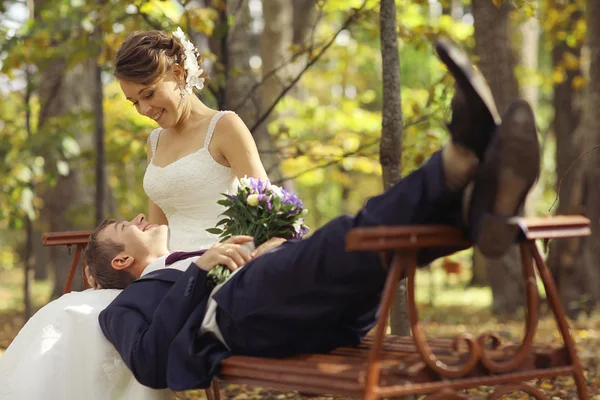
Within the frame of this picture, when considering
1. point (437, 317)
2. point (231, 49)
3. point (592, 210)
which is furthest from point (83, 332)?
point (437, 317)

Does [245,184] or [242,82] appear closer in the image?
[245,184]

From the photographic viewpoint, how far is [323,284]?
2957mm

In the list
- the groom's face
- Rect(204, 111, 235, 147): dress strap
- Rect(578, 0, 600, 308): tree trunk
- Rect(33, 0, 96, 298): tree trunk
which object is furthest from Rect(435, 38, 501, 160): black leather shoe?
Rect(33, 0, 96, 298): tree trunk

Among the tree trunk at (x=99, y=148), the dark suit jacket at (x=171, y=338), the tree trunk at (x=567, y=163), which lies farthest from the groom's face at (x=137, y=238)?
the tree trunk at (x=567, y=163)

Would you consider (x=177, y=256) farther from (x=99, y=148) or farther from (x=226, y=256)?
(x=99, y=148)

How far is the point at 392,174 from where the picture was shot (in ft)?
15.0

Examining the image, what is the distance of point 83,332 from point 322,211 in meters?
22.2

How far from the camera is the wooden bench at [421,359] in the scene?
2.61 m

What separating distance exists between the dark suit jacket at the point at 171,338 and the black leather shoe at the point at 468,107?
1187 mm

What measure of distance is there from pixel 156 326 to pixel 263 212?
23.3 inches

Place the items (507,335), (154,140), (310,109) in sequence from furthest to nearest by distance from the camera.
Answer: (310,109), (507,335), (154,140)

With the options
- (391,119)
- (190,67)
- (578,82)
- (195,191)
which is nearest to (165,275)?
(195,191)

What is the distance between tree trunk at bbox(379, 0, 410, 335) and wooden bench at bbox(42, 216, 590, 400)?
4.66 ft

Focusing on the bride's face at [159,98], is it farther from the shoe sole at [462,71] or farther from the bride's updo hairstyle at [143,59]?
the shoe sole at [462,71]
